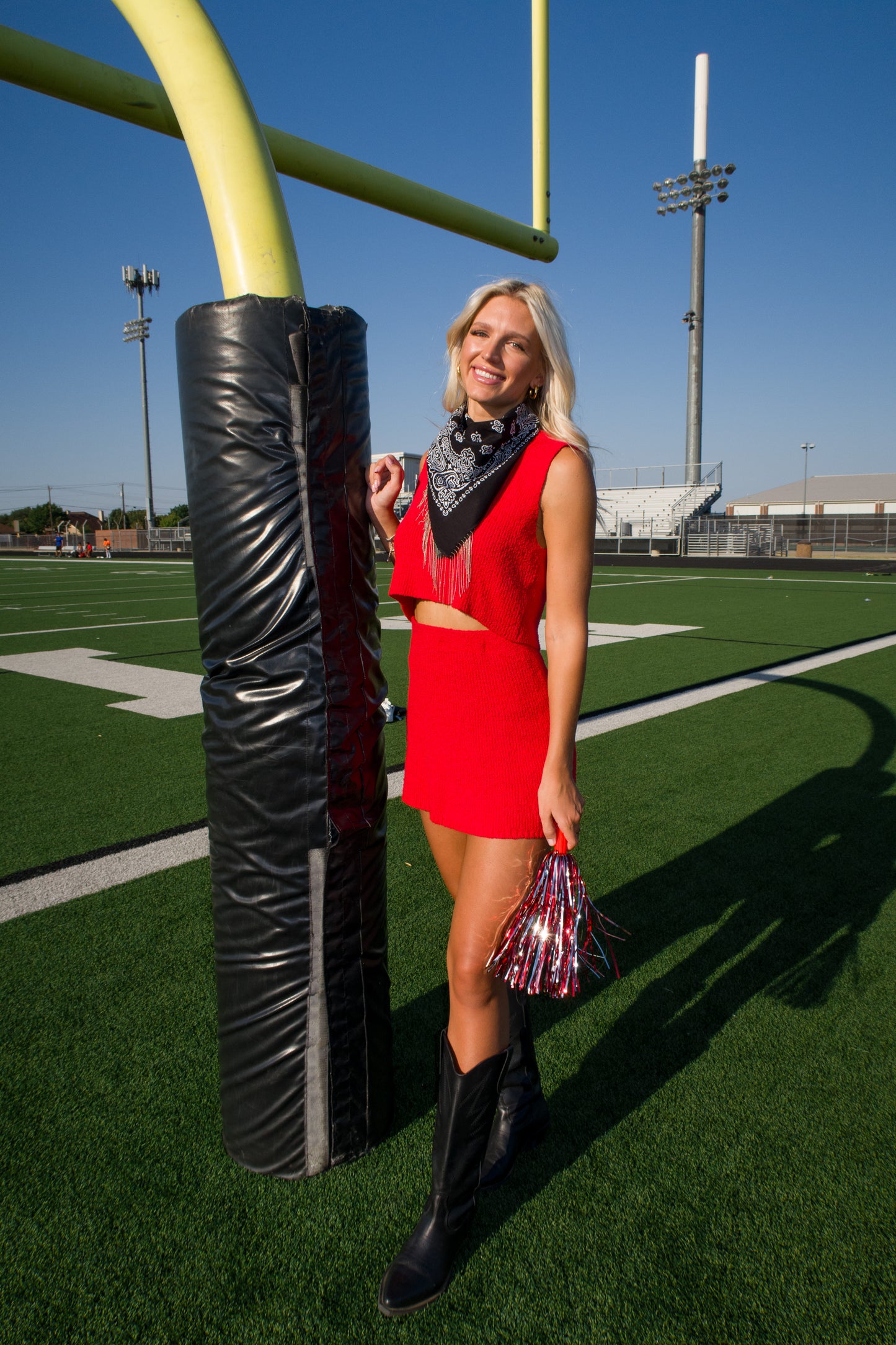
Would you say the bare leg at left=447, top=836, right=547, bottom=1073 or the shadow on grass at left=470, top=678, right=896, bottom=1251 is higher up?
the bare leg at left=447, top=836, right=547, bottom=1073

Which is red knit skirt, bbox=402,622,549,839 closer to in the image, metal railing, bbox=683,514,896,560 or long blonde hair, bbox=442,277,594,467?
long blonde hair, bbox=442,277,594,467

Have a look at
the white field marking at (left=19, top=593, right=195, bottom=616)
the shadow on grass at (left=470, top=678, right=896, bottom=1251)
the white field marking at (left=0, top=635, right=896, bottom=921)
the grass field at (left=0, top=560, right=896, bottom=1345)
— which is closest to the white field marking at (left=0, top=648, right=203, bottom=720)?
the grass field at (left=0, top=560, right=896, bottom=1345)

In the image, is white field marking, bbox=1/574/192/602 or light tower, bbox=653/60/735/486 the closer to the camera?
white field marking, bbox=1/574/192/602

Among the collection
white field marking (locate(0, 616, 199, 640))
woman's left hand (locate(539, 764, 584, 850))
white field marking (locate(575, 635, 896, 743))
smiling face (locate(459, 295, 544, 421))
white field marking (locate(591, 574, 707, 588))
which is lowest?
white field marking (locate(575, 635, 896, 743))

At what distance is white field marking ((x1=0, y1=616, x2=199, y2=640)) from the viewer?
10.7m

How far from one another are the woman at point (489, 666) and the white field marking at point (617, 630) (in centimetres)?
742

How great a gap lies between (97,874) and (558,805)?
2.34 meters

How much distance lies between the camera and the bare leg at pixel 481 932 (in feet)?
5.57

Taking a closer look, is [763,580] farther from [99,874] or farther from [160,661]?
[99,874]

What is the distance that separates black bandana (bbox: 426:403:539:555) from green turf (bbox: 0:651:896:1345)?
1.38 m

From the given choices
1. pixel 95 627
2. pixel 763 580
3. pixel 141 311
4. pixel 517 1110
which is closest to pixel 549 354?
pixel 517 1110

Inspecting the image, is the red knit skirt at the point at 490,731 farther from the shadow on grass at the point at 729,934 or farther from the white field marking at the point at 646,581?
the white field marking at the point at 646,581

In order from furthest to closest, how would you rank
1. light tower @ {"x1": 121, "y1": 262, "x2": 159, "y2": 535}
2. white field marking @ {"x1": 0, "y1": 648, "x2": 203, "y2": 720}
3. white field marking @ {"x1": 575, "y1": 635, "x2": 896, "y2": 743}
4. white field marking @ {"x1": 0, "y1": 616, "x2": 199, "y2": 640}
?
light tower @ {"x1": 121, "y1": 262, "x2": 159, "y2": 535}
white field marking @ {"x1": 0, "y1": 616, "x2": 199, "y2": 640}
white field marking @ {"x1": 0, "y1": 648, "x2": 203, "y2": 720}
white field marking @ {"x1": 575, "y1": 635, "x2": 896, "y2": 743}

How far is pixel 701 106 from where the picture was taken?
37688mm
